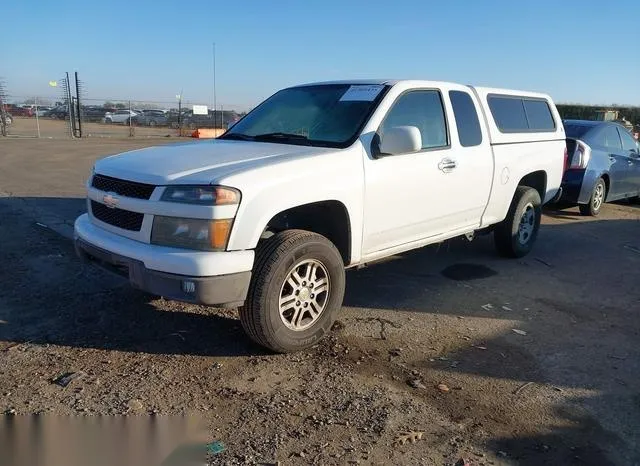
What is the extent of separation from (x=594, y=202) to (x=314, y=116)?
6835 mm

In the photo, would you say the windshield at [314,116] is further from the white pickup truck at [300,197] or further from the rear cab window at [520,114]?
the rear cab window at [520,114]

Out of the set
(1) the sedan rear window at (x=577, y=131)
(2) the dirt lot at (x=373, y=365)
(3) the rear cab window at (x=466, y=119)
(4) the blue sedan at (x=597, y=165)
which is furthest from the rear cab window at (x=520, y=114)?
(1) the sedan rear window at (x=577, y=131)

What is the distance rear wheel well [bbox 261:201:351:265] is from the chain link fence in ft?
73.6

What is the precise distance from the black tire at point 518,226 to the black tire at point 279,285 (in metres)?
3.15

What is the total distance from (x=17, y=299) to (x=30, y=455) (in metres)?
2.35

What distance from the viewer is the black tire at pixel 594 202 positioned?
9.73 metres

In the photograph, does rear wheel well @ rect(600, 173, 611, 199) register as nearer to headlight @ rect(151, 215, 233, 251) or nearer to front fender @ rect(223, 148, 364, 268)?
front fender @ rect(223, 148, 364, 268)

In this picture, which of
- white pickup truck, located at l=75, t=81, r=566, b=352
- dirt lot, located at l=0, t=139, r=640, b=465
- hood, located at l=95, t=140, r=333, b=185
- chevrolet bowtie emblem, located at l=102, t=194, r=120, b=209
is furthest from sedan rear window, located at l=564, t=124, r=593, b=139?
chevrolet bowtie emblem, located at l=102, t=194, r=120, b=209

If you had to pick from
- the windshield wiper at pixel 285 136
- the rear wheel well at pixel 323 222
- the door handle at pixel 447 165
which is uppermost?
the windshield wiper at pixel 285 136

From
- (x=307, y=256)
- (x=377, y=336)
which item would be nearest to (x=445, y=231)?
(x=377, y=336)

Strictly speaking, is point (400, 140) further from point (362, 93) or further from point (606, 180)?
point (606, 180)

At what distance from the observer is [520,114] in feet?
21.6

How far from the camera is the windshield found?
15.2 ft

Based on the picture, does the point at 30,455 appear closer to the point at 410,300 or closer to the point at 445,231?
the point at 410,300
